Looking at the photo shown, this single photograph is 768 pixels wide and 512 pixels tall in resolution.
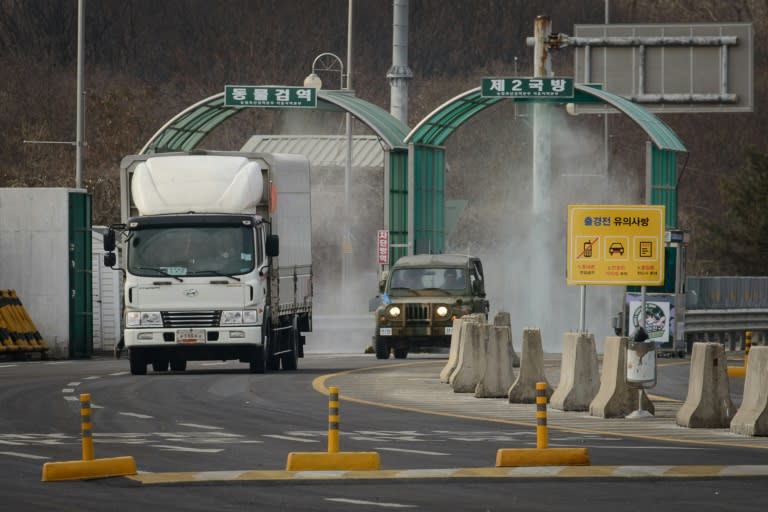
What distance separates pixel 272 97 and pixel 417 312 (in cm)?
902

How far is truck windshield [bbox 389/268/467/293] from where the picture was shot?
3834 centimetres

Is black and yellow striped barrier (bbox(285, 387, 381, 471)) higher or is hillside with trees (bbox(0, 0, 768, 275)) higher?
hillside with trees (bbox(0, 0, 768, 275))

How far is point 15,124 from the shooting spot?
90.2 m

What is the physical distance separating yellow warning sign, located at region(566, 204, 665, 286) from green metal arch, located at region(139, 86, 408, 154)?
1245 cm

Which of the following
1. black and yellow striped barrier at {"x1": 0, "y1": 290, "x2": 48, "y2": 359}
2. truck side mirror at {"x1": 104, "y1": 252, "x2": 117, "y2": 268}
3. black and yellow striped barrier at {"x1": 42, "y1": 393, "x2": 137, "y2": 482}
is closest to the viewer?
black and yellow striped barrier at {"x1": 42, "y1": 393, "x2": 137, "y2": 482}

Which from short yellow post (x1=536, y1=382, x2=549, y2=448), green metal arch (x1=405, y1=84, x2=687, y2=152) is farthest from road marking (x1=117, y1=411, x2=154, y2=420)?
green metal arch (x1=405, y1=84, x2=687, y2=152)

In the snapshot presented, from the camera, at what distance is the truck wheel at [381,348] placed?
3831 centimetres

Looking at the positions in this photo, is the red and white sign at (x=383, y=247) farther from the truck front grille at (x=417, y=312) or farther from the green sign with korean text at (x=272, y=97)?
the truck front grille at (x=417, y=312)

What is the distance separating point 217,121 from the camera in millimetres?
47219

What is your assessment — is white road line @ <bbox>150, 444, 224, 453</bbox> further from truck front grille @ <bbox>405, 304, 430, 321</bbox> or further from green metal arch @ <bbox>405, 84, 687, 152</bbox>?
green metal arch @ <bbox>405, 84, 687, 152</bbox>

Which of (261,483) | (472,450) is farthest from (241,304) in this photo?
(261,483)

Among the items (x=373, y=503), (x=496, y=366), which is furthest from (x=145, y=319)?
(x=373, y=503)

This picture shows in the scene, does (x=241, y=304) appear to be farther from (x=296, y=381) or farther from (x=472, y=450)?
(x=472, y=450)

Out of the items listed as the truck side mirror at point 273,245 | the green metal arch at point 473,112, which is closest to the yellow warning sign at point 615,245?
the truck side mirror at point 273,245
